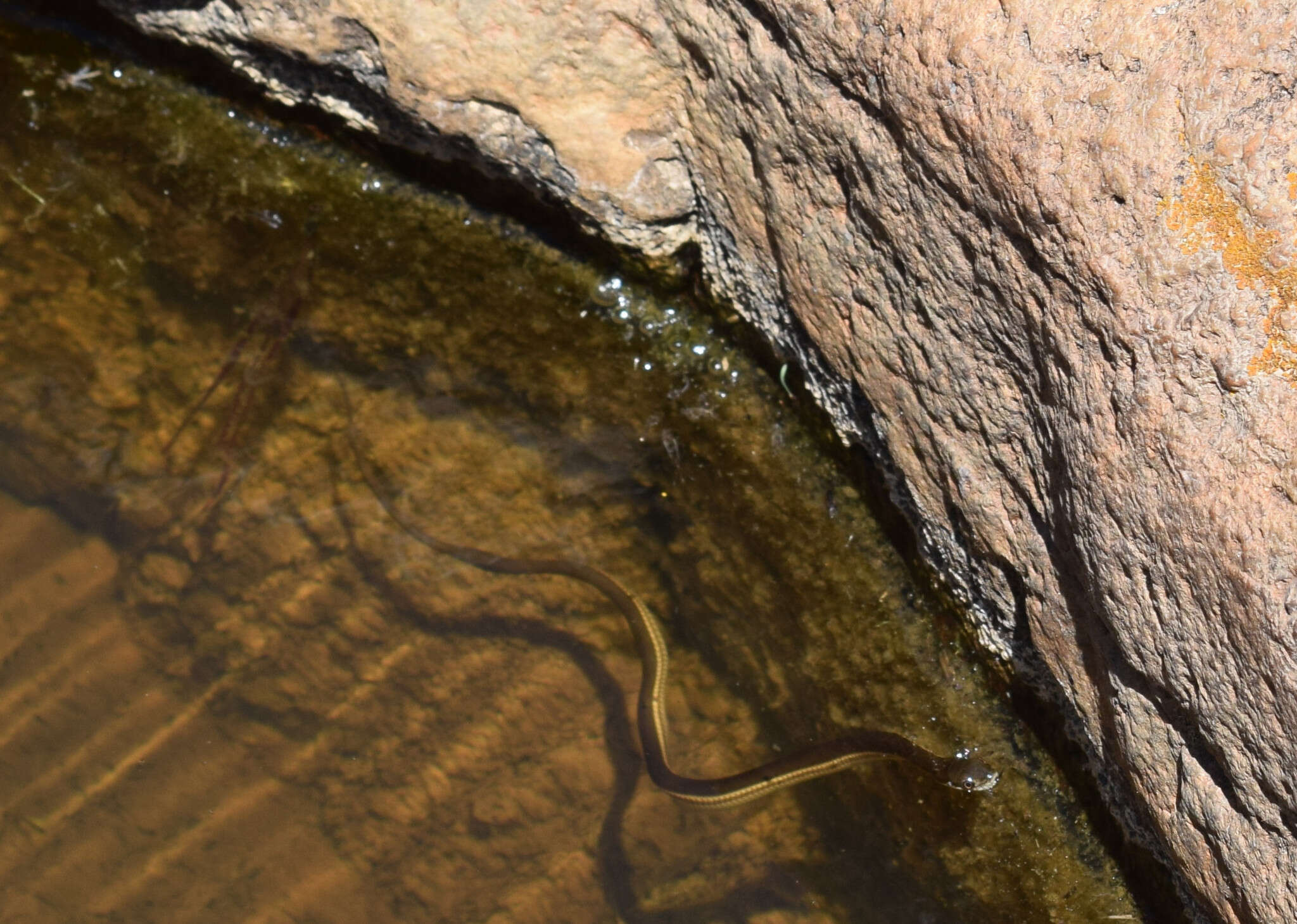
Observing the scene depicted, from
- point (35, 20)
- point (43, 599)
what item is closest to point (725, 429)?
point (43, 599)

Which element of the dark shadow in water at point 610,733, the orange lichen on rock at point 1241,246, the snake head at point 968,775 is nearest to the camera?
the orange lichen on rock at point 1241,246

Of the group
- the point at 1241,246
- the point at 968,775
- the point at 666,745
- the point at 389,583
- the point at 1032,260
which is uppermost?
the point at 1241,246

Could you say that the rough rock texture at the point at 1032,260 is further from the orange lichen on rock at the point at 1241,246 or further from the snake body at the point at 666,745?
the snake body at the point at 666,745

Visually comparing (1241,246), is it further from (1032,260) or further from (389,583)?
(389,583)

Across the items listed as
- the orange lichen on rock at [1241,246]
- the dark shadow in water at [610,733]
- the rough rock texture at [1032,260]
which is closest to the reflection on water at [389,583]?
the dark shadow in water at [610,733]

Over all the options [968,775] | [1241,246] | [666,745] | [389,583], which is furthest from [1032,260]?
[389,583]

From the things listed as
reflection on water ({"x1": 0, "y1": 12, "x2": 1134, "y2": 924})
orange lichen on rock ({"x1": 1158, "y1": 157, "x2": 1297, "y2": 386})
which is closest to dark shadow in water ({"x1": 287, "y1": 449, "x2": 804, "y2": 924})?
reflection on water ({"x1": 0, "y1": 12, "x2": 1134, "y2": 924})

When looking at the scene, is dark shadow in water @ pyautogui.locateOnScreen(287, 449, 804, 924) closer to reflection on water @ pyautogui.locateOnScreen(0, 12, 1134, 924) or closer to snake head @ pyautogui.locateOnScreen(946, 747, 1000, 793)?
reflection on water @ pyautogui.locateOnScreen(0, 12, 1134, 924)
